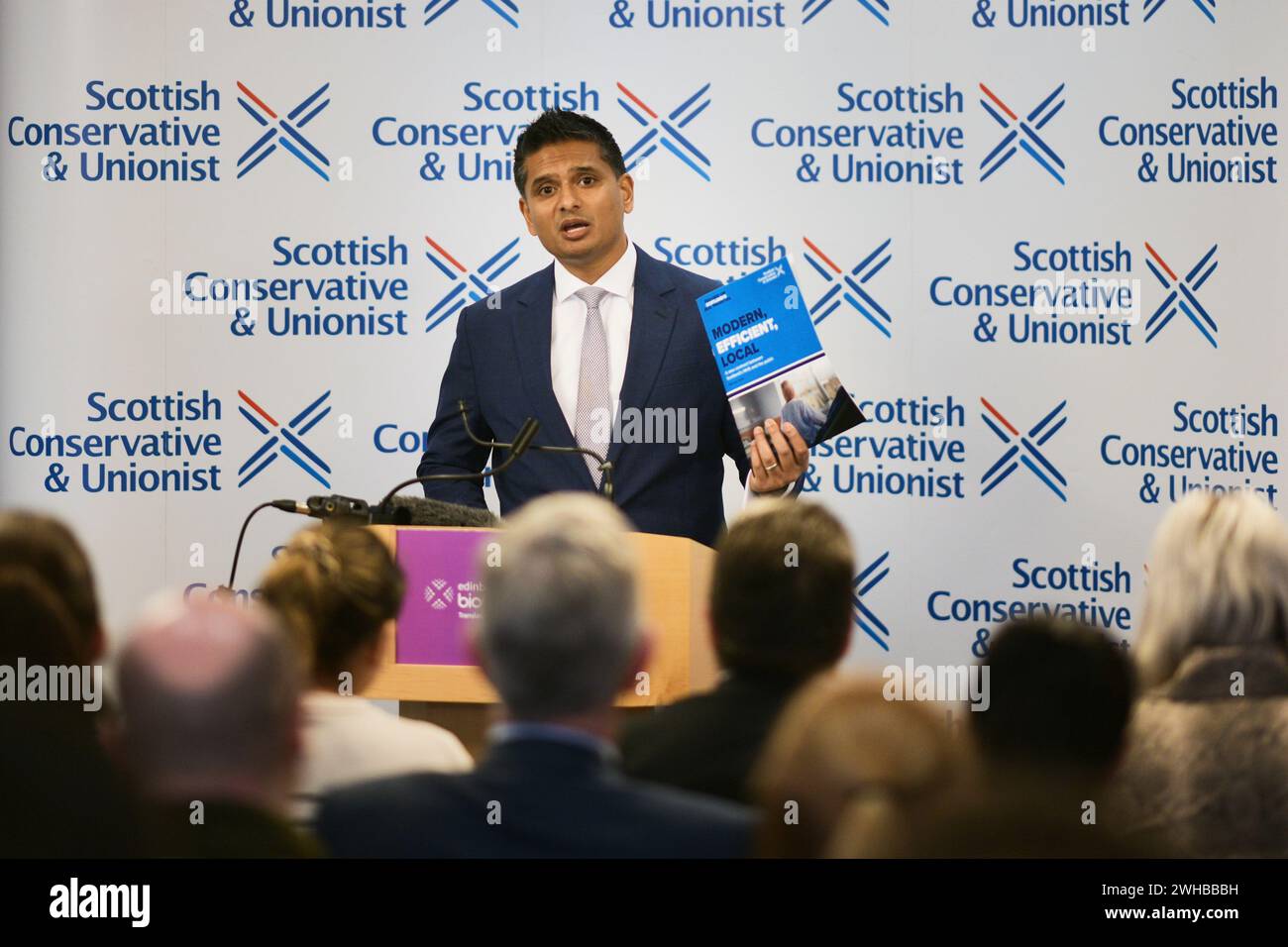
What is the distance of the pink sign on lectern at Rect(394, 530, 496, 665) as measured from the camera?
3406 mm

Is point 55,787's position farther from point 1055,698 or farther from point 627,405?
point 627,405

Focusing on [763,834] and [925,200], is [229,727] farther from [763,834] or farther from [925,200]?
[925,200]

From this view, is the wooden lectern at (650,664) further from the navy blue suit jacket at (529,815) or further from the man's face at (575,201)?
the man's face at (575,201)

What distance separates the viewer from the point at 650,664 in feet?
10.8

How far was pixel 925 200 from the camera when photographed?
19.4ft

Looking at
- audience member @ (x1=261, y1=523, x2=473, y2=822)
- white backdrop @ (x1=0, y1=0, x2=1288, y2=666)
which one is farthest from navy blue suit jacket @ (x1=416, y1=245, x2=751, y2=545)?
audience member @ (x1=261, y1=523, x2=473, y2=822)

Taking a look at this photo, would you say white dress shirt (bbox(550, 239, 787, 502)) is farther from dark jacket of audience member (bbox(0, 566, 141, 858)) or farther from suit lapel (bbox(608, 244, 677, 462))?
dark jacket of audience member (bbox(0, 566, 141, 858))

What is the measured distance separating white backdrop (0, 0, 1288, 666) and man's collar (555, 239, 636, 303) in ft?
3.79

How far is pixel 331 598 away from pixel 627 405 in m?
2.00

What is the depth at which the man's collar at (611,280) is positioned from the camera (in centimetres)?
479

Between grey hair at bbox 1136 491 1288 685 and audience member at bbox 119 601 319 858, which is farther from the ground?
grey hair at bbox 1136 491 1288 685

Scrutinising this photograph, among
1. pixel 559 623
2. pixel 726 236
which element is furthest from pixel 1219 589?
pixel 726 236

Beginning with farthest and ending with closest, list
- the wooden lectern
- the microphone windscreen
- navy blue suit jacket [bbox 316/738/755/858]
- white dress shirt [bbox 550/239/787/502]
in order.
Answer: white dress shirt [bbox 550/239/787/502] → the microphone windscreen → the wooden lectern → navy blue suit jacket [bbox 316/738/755/858]
